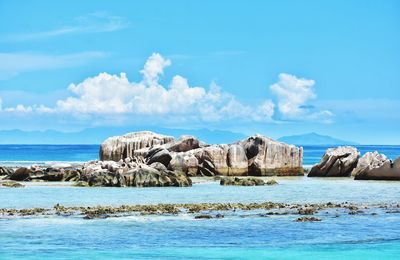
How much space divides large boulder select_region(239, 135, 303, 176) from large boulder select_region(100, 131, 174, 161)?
33.6 feet

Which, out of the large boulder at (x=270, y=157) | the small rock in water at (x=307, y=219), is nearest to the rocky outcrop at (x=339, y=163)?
the large boulder at (x=270, y=157)

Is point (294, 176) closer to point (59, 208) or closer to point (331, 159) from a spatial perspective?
point (331, 159)

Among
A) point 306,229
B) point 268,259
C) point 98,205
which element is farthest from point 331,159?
point 268,259

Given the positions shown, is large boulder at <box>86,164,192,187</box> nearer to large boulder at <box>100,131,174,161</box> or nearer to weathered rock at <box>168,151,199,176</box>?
weathered rock at <box>168,151,199,176</box>

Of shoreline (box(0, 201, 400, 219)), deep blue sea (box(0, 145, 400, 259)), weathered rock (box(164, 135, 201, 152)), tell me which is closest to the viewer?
deep blue sea (box(0, 145, 400, 259))

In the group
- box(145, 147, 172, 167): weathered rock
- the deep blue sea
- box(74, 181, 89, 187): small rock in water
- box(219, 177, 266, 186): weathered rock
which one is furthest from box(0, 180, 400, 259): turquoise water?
box(145, 147, 172, 167): weathered rock

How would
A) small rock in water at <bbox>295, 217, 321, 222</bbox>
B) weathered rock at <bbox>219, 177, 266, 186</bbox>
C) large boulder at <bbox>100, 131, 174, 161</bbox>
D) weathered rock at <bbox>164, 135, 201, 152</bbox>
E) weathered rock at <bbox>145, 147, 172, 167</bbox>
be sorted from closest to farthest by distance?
small rock in water at <bbox>295, 217, 321, 222</bbox>
weathered rock at <bbox>219, 177, 266, 186</bbox>
weathered rock at <bbox>145, 147, 172, 167</bbox>
weathered rock at <bbox>164, 135, 201, 152</bbox>
large boulder at <bbox>100, 131, 174, 161</bbox>

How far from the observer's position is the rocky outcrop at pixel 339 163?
2970 inches

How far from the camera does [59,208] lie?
131 feet

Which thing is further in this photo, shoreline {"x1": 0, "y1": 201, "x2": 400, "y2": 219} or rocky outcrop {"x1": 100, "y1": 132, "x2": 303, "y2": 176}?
rocky outcrop {"x1": 100, "y1": 132, "x2": 303, "y2": 176}

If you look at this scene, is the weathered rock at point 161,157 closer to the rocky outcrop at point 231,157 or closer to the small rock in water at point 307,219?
the rocky outcrop at point 231,157

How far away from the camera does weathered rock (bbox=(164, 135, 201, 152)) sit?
8000 centimetres

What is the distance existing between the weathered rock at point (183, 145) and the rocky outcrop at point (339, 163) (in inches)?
477

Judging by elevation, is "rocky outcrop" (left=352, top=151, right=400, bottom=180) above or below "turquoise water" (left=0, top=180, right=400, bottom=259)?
above
